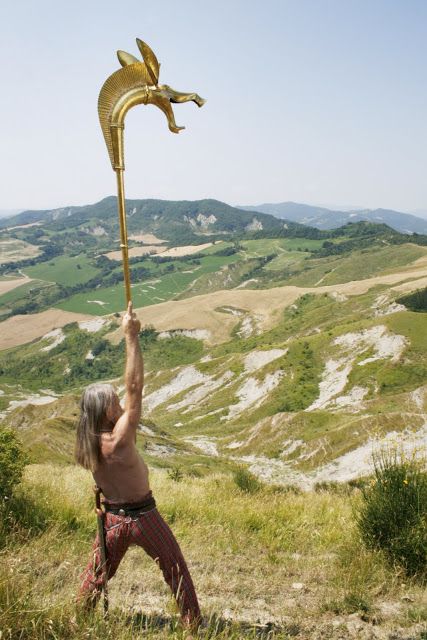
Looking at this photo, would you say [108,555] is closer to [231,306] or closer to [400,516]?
[400,516]

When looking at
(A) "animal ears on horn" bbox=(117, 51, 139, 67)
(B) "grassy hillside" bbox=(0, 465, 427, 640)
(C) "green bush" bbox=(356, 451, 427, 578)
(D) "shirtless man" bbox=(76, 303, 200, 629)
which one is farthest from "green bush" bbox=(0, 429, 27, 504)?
(A) "animal ears on horn" bbox=(117, 51, 139, 67)

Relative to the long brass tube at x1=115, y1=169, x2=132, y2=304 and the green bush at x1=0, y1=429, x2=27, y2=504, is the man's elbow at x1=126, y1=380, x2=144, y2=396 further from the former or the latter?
the green bush at x1=0, y1=429, x2=27, y2=504

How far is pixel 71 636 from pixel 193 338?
153 metres

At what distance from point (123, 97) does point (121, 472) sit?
4188 millimetres

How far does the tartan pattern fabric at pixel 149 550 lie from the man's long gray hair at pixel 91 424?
703 mm

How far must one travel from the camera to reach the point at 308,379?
81875 millimetres

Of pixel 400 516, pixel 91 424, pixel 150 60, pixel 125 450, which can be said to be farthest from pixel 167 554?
pixel 150 60

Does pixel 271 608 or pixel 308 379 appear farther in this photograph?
pixel 308 379

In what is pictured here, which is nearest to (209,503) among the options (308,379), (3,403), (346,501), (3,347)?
(346,501)

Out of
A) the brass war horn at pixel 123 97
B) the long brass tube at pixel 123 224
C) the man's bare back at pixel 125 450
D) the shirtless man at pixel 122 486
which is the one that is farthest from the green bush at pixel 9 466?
the brass war horn at pixel 123 97

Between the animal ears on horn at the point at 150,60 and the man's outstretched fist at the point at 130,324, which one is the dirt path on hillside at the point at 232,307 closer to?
the man's outstretched fist at the point at 130,324

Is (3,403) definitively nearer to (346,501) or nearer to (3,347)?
(3,347)

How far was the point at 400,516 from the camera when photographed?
22.0ft

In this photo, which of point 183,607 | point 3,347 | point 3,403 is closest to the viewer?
point 183,607
